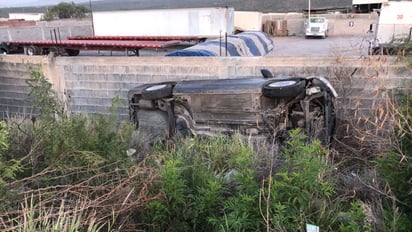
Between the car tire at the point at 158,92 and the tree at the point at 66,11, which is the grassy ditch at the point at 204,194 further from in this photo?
the tree at the point at 66,11

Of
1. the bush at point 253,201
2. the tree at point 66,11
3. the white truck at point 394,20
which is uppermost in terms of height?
the tree at point 66,11

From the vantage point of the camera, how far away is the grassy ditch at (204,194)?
9.16 ft

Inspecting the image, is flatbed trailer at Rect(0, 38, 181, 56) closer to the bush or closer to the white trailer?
the white trailer

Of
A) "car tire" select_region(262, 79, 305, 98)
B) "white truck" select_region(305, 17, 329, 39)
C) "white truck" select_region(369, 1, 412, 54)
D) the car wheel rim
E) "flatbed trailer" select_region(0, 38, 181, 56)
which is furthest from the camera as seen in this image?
"white truck" select_region(305, 17, 329, 39)

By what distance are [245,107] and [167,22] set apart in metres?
14.4

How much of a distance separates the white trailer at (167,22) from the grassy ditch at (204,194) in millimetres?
13849

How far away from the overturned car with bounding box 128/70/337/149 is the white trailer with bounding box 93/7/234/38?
11.4m

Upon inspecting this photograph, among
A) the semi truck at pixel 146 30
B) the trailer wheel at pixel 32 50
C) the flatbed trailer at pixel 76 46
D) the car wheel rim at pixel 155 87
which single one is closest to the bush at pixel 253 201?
the car wheel rim at pixel 155 87

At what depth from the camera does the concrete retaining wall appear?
603 cm

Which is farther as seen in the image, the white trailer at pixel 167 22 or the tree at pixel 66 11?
the tree at pixel 66 11

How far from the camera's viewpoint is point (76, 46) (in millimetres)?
16969

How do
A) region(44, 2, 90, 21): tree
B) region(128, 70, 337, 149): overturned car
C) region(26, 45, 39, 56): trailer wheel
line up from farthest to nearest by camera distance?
region(44, 2, 90, 21): tree, region(26, 45, 39, 56): trailer wheel, region(128, 70, 337, 149): overturned car

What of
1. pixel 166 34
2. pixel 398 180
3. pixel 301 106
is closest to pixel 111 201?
pixel 398 180

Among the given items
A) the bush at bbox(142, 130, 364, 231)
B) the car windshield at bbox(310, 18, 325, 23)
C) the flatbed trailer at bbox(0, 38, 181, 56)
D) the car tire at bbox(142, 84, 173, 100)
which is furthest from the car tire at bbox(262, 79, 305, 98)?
the car windshield at bbox(310, 18, 325, 23)
